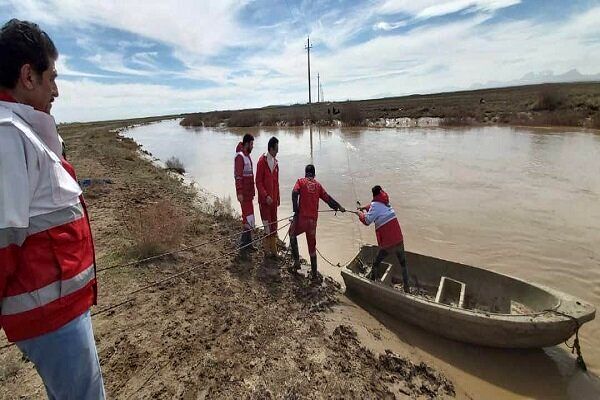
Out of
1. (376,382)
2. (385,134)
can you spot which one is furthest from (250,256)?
(385,134)

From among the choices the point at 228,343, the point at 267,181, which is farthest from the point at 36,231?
the point at 267,181

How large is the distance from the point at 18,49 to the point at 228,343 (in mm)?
3877

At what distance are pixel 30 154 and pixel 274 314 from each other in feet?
14.5

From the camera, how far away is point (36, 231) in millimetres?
1365

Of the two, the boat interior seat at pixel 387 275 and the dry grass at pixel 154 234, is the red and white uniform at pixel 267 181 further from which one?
the boat interior seat at pixel 387 275

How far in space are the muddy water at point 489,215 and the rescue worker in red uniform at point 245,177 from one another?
2168 mm

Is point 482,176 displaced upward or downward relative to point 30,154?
downward

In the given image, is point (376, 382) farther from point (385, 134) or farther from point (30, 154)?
point (385, 134)

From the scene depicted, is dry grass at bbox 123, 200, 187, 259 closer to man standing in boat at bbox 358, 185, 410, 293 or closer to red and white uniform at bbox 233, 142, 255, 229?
red and white uniform at bbox 233, 142, 255, 229

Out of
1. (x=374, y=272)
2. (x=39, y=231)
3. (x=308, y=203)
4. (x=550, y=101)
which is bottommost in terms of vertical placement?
(x=374, y=272)

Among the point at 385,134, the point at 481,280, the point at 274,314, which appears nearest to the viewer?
the point at 274,314

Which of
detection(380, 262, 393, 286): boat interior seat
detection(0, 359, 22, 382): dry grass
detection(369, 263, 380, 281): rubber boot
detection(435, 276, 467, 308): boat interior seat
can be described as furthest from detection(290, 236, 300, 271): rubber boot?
detection(0, 359, 22, 382): dry grass

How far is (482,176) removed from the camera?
15953 millimetres

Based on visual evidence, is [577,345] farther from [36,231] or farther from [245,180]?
[36,231]
